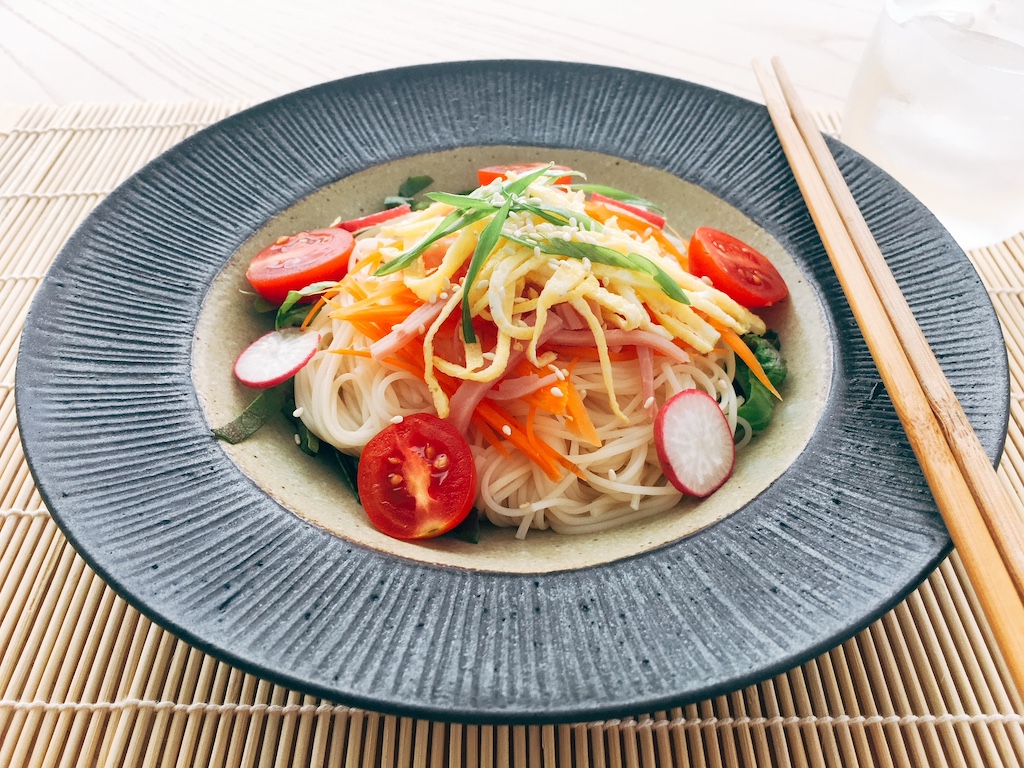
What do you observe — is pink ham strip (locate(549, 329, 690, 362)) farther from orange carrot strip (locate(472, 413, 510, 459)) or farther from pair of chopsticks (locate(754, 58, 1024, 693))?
pair of chopsticks (locate(754, 58, 1024, 693))

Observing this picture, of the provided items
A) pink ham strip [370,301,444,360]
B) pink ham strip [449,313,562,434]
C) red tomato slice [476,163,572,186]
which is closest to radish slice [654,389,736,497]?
pink ham strip [449,313,562,434]

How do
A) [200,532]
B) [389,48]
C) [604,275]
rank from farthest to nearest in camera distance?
[389,48], [604,275], [200,532]

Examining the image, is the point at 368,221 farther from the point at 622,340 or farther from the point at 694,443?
the point at 694,443

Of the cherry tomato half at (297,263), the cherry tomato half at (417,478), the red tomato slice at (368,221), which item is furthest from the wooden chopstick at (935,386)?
the cherry tomato half at (297,263)

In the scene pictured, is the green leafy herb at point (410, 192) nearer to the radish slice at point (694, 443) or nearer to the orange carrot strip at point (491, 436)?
the orange carrot strip at point (491, 436)

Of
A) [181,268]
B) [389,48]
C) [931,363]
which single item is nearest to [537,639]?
[931,363]

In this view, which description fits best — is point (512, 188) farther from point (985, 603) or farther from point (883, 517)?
point (985, 603)
